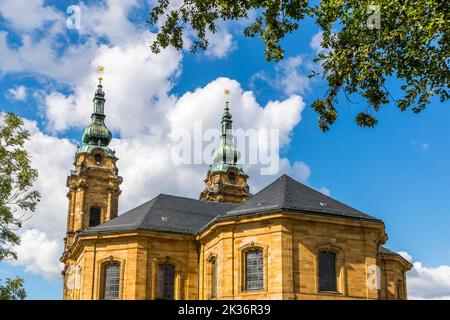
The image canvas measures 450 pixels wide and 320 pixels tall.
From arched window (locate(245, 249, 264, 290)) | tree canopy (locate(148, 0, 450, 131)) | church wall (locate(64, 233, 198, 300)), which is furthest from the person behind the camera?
church wall (locate(64, 233, 198, 300))

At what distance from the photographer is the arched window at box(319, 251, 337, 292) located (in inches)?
1134

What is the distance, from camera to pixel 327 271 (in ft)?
95.0

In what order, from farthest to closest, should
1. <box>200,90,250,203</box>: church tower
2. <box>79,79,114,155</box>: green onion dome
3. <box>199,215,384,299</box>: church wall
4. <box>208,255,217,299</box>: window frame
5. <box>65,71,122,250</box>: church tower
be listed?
<box>200,90,250,203</box>: church tower
<box>79,79,114,155</box>: green onion dome
<box>65,71,122,250</box>: church tower
<box>208,255,217,299</box>: window frame
<box>199,215,384,299</box>: church wall

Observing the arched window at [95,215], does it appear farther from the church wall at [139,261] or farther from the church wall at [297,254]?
the church wall at [297,254]

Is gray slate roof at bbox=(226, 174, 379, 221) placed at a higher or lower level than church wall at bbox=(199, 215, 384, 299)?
higher

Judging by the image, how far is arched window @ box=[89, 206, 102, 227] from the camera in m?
53.0

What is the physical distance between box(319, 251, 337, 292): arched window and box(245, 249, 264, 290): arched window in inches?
118

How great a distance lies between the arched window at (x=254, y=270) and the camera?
29.2 meters

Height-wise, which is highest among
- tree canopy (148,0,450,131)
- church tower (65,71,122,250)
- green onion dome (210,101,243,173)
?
green onion dome (210,101,243,173)

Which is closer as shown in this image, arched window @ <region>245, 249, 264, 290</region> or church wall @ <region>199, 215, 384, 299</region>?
church wall @ <region>199, 215, 384, 299</region>

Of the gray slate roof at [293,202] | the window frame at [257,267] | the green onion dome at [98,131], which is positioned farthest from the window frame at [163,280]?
the green onion dome at [98,131]

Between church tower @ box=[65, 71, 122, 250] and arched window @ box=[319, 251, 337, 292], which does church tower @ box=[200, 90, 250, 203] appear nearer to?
church tower @ box=[65, 71, 122, 250]

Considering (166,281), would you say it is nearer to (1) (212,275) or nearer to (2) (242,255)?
(1) (212,275)

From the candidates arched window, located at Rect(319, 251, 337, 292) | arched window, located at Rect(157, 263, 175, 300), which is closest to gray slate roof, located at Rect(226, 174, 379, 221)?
arched window, located at Rect(319, 251, 337, 292)
